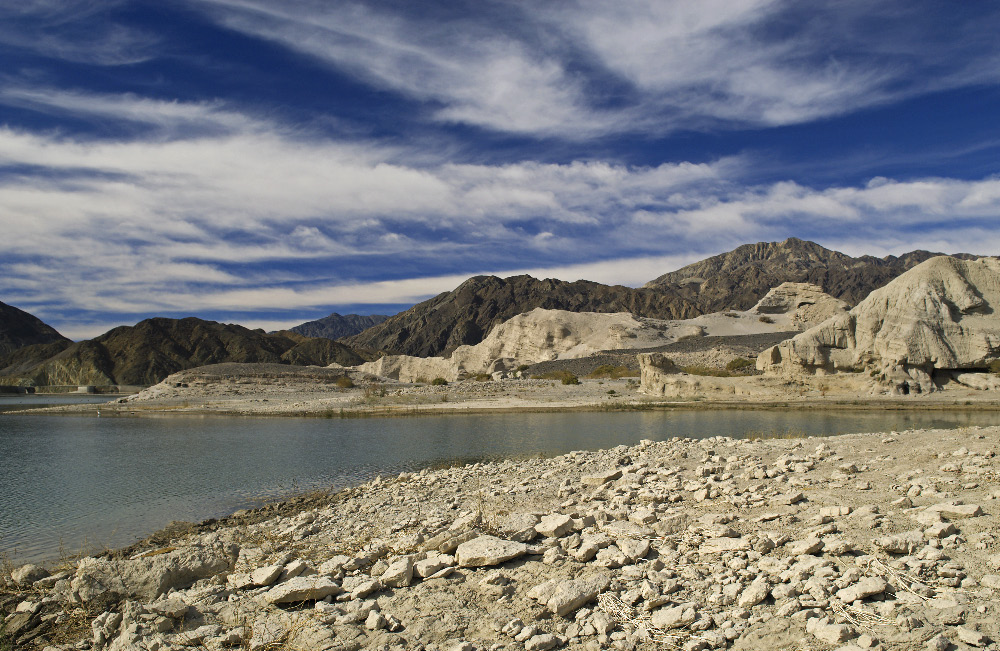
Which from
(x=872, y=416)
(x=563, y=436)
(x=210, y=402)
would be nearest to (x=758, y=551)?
(x=563, y=436)

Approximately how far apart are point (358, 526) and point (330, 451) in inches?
515

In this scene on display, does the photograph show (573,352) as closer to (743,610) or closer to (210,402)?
(210,402)

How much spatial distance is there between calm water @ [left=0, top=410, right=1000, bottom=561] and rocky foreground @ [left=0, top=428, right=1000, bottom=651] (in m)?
5.90

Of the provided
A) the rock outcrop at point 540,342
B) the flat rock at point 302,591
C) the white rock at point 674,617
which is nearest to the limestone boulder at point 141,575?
the flat rock at point 302,591

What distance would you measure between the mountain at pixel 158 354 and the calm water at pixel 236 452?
114 m

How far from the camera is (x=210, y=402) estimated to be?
54500 millimetres

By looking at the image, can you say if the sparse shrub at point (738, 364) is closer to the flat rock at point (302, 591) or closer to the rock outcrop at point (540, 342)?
the rock outcrop at point (540, 342)

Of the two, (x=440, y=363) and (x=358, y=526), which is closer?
(x=358, y=526)

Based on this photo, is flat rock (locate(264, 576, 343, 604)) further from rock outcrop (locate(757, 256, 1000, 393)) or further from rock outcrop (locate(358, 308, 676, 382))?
rock outcrop (locate(358, 308, 676, 382))

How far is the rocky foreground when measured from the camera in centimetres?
467

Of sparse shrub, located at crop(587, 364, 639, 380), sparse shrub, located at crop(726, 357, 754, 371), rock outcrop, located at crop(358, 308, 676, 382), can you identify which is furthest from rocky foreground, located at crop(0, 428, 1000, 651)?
rock outcrop, located at crop(358, 308, 676, 382)

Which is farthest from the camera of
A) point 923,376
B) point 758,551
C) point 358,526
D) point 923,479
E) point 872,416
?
point 923,376

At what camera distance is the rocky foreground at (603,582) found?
467 cm

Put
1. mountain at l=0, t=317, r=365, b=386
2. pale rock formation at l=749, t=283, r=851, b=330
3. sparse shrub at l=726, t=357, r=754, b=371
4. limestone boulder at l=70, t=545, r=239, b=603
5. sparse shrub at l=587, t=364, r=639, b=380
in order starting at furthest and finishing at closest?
mountain at l=0, t=317, r=365, b=386
pale rock formation at l=749, t=283, r=851, b=330
sparse shrub at l=587, t=364, r=639, b=380
sparse shrub at l=726, t=357, r=754, b=371
limestone boulder at l=70, t=545, r=239, b=603
